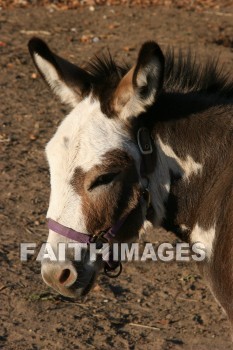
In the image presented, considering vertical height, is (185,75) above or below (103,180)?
above

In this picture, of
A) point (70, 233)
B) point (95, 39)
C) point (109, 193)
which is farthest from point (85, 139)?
point (95, 39)

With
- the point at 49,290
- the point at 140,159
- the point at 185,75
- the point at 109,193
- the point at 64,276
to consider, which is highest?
the point at 185,75

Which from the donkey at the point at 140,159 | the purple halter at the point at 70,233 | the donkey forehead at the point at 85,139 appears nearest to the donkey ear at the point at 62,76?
the donkey at the point at 140,159

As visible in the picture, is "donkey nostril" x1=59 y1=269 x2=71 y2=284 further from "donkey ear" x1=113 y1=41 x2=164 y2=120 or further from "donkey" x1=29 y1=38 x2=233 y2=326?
"donkey ear" x1=113 y1=41 x2=164 y2=120

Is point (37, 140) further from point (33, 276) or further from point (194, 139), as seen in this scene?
point (194, 139)

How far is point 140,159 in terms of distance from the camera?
3.98m

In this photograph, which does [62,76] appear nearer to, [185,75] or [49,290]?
[185,75]

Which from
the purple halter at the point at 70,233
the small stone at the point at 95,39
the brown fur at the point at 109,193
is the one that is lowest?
the small stone at the point at 95,39

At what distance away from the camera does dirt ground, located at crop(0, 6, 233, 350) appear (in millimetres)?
5363

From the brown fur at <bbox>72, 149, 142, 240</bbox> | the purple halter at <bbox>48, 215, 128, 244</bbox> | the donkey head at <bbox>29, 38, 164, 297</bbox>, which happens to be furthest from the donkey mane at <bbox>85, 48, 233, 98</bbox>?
the purple halter at <bbox>48, 215, 128, 244</bbox>

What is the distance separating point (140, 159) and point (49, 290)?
2.11 meters

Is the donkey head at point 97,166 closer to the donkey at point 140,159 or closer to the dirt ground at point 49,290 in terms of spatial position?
the donkey at point 140,159

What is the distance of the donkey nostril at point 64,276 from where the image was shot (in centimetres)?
388

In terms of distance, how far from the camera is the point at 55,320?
550 cm
